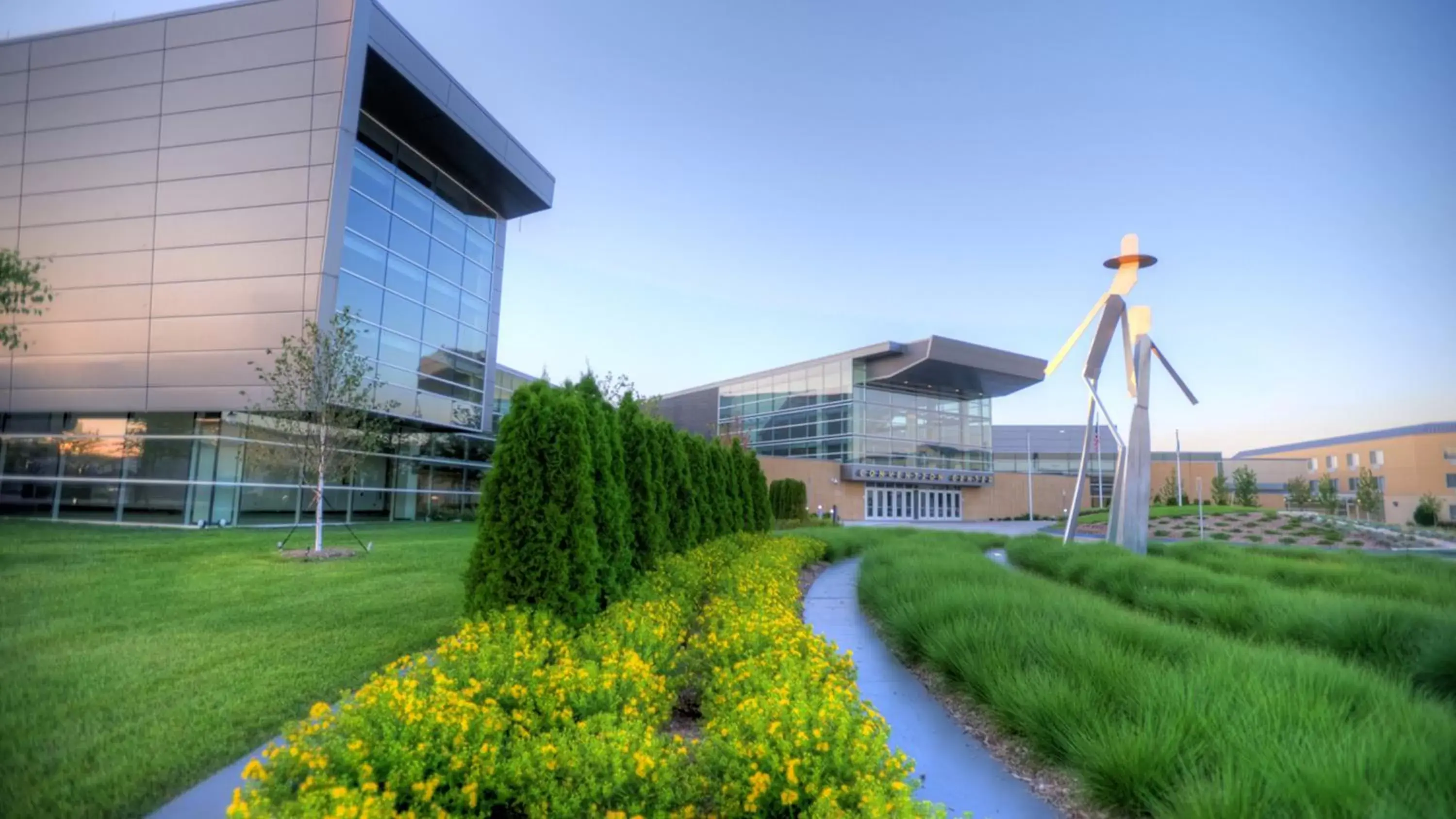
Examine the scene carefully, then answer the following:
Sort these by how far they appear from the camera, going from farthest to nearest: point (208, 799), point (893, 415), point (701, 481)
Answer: point (893, 415)
point (701, 481)
point (208, 799)

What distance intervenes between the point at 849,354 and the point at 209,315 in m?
34.0

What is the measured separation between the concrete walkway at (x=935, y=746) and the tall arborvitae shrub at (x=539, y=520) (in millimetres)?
2676

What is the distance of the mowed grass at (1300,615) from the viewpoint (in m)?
5.52

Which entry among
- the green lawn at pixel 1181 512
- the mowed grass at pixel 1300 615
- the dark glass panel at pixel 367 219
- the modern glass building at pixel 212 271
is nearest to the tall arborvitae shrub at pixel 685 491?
the mowed grass at pixel 1300 615

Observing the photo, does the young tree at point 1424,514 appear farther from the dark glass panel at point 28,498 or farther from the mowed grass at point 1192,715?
the dark glass panel at point 28,498

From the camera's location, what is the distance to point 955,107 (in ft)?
44.1

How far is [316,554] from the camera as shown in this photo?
13.5m

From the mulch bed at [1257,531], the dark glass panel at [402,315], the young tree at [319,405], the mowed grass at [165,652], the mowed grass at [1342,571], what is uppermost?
→ the dark glass panel at [402,315]

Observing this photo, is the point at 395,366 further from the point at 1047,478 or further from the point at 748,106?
the point at 1047,478

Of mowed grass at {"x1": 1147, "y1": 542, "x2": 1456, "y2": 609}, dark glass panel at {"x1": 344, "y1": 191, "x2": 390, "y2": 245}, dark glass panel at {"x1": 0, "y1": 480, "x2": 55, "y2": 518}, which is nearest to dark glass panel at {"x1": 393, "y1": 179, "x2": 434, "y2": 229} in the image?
dark glass panel at {"x1": 344, "y1": 191, "x2": 390, "y2": 245}

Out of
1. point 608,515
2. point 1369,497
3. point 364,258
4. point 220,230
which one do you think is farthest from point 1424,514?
point 220,230

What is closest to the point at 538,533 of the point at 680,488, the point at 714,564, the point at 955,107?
the point at 714,564

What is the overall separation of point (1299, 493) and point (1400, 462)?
1589 inches

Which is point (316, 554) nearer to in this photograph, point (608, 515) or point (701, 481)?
point (701, 481)
